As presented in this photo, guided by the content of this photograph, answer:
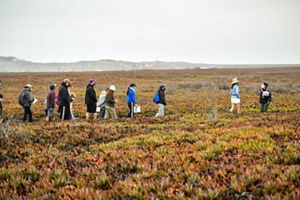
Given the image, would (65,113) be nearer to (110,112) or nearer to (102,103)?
(102,103)

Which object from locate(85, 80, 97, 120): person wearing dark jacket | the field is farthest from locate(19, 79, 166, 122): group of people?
the field

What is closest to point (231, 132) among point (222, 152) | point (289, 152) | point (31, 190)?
point (222, 152)

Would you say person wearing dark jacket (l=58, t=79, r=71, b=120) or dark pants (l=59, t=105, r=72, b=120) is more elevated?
person wearing dark jacket (l=58, t=79, r=71, b=120)

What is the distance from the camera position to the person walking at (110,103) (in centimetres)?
1764

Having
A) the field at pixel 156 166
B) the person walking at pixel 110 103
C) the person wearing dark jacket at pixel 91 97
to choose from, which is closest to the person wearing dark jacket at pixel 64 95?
the person wearing dark jacket at pixel 91 97

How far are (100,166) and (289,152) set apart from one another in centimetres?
404

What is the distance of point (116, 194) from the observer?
18.7 ft

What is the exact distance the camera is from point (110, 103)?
59.2ft

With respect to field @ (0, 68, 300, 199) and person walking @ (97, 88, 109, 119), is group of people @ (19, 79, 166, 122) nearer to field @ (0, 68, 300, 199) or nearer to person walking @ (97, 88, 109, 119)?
person walking @ (97, 88, 109, 119)

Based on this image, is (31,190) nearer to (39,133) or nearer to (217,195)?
(217,195)

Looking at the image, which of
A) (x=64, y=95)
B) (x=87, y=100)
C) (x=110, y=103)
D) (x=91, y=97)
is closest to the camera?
(x=64, y=95)

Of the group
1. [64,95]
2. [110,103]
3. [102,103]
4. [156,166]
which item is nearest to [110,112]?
[110,103]

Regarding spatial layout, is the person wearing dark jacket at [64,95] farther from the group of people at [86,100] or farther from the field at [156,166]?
the field at [156,166]

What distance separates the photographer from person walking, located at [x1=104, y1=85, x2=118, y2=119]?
17636 mm
